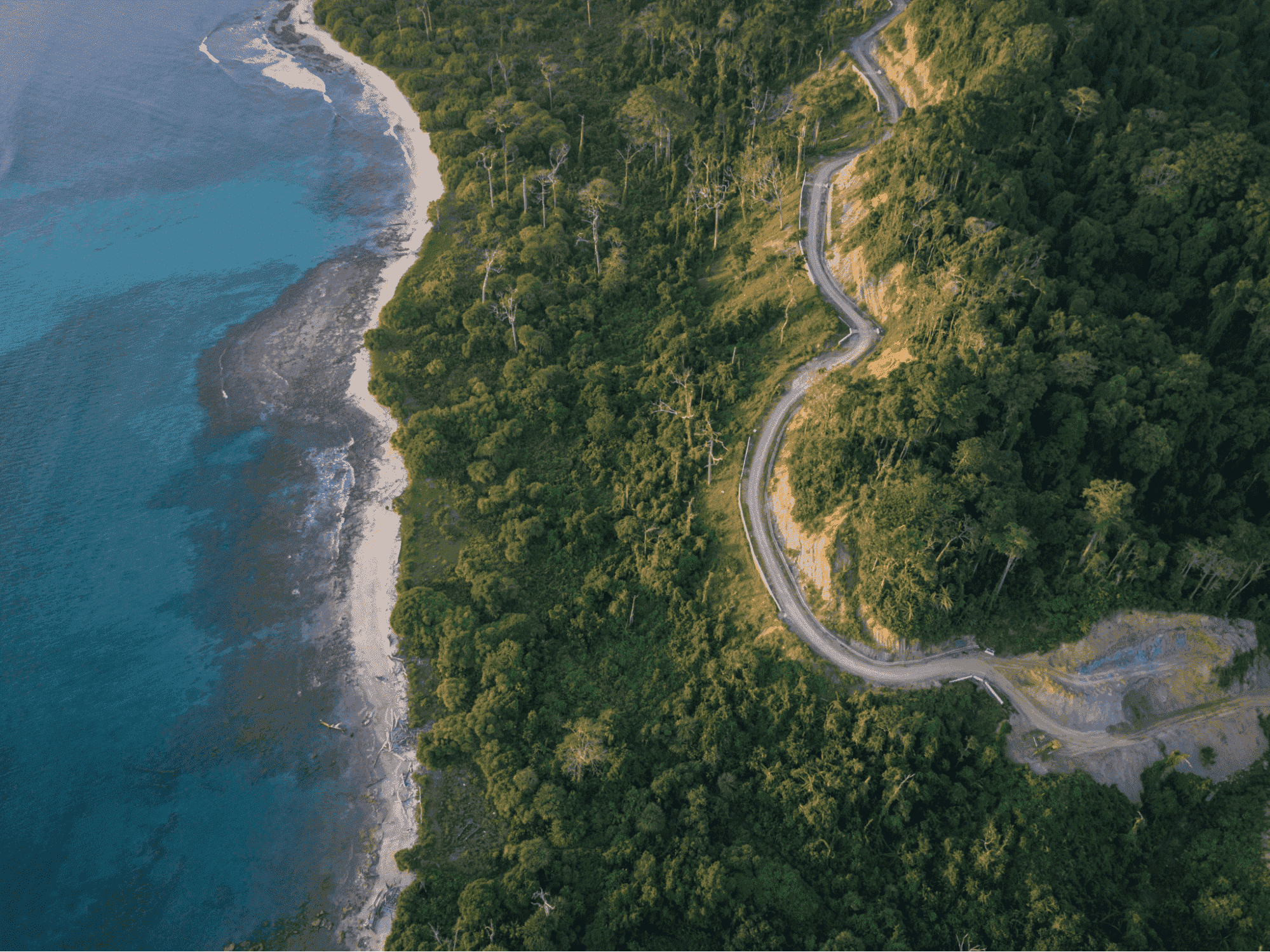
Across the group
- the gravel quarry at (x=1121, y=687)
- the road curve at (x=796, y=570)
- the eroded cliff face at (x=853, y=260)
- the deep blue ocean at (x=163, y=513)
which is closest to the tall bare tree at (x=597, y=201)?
the road curve at (x=796, y=570)

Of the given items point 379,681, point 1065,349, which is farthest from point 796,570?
point 379,681

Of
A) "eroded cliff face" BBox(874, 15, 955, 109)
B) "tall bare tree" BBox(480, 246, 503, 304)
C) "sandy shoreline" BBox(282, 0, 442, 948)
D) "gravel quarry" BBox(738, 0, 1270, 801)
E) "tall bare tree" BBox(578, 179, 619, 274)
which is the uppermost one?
"eroded cliff face" BBox(874, 15, 955, 109)

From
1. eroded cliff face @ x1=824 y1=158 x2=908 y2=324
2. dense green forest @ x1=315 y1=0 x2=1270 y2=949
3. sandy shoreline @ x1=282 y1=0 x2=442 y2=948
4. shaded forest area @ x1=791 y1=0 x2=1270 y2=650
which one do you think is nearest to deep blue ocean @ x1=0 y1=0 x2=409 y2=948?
sandy shoreline @ x1=282 y1=0 x2=442 y2=948

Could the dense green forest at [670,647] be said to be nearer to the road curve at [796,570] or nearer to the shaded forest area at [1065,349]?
the road curve at [796,570]

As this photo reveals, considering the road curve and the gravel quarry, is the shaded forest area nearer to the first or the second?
the gravel quarry

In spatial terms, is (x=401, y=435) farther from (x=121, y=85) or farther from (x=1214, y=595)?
(x=121, y=85)

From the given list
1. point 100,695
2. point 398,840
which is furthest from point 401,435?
point 398,840
